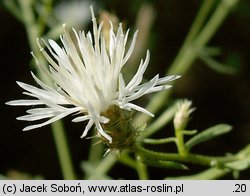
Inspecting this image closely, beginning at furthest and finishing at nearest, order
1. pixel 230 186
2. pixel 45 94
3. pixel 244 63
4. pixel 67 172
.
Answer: pixel 244 63 → pixel 67 172 → pixel 230 186 → pixel 45 94

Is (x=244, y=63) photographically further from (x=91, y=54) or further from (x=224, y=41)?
(x=91, y=54)

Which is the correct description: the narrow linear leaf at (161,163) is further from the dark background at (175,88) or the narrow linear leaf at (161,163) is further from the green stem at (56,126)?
the dark background at (175,88)

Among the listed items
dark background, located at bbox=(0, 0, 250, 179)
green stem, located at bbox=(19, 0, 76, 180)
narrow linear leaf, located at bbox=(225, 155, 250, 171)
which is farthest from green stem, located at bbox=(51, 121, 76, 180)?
narrow linear leaf, located at bbox=(225, 155, 250, 171)

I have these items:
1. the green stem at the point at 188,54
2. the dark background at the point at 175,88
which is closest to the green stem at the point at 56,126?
the green stem at the point at 188,54

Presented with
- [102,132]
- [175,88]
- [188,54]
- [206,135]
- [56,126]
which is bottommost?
[102,132]

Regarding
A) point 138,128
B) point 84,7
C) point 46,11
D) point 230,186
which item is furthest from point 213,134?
point 84,7

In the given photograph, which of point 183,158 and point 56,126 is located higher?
point 56,126

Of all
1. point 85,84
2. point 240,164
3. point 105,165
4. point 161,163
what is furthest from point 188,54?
point 85,84

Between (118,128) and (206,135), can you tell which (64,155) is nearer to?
(206,135)
